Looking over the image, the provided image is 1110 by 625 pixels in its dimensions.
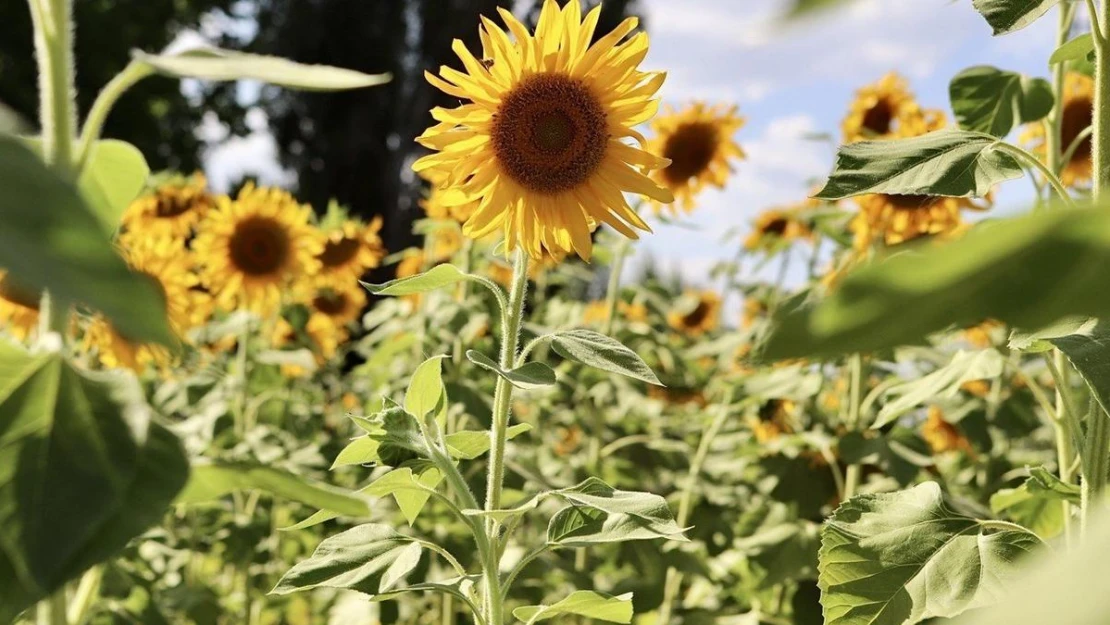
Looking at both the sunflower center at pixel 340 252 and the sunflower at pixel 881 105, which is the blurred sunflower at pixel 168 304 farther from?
the sunflower at pixel 881 105

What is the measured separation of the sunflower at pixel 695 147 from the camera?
2.72 metres

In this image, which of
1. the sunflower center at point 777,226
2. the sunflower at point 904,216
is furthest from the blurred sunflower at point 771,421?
the sunflower center at point 777,226

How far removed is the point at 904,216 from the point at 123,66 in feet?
39.8

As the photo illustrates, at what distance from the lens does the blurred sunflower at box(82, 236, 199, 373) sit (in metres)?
1.88

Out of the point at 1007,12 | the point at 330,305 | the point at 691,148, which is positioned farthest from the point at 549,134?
the point at 330,305

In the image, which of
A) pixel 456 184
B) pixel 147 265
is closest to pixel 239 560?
pixel 147 265

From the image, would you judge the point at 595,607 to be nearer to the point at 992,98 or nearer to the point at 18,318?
the point at 992,98

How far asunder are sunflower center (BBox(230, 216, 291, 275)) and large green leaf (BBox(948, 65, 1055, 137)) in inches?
73.1

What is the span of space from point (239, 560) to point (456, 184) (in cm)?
135

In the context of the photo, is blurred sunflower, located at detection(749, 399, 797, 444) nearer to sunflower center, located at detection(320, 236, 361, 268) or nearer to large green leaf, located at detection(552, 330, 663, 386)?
sunflower center, located at detection(320, 236, 361, 268)

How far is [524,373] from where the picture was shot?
100 cm

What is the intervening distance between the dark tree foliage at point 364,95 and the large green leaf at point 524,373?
512 inches

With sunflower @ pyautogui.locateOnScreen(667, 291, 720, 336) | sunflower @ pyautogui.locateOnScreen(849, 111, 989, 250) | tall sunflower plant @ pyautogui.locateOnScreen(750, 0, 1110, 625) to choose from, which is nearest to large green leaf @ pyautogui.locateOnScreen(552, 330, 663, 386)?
tall sunflower plant @ pyautogui.locateOnScreen(750, 0, 1110, 625)

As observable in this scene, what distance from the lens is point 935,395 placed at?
1.44 m
